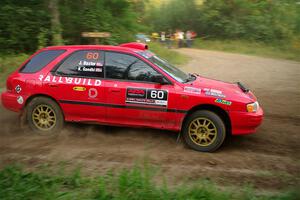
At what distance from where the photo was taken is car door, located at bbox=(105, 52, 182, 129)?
20.4ft

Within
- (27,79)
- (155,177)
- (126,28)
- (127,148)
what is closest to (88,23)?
(126,28)

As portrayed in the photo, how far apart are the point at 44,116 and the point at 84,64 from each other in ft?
4.08

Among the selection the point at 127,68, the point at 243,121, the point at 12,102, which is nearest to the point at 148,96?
the point at 127,68

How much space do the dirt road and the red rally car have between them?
338 mm

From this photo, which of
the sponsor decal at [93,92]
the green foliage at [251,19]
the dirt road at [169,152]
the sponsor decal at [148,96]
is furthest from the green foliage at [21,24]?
the green foliage at [251,19]

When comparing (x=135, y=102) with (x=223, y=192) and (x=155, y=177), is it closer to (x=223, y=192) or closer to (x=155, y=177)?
(x=155, y=177)

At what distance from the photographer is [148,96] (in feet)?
20.5

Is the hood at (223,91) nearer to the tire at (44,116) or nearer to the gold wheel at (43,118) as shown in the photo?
the tire at (44,116)

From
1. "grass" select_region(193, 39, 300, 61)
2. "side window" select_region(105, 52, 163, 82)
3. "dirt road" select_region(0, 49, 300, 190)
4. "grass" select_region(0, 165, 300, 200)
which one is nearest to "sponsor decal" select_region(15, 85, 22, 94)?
"dirt road" select_region(0, 49, 300, 190)

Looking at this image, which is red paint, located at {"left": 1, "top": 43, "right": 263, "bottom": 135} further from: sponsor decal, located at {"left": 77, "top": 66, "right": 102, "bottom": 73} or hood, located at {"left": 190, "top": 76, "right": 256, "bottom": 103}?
sponsor decal, located at {"left": 77, "top": 66, "right": 102, "bottom": 73}

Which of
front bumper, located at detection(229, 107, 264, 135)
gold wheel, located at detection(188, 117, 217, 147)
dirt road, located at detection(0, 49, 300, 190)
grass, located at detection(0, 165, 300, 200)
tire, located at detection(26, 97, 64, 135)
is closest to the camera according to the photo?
grass, located at detection(0, 165, 300, 200)

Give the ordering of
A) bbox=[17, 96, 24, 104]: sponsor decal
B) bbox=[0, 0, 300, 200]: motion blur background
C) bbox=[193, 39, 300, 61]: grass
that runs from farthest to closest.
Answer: bbox=[193, 39, 300, 61]: grass → bbox=[17, 96, 24, 104]: sponsor decal → bbox=[0, 0, 300, 200]: motion blur background

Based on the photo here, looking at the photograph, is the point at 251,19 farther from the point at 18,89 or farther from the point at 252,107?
the point at 18,89

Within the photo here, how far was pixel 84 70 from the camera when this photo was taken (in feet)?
21.9
